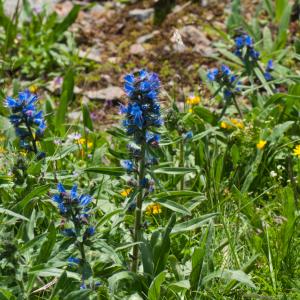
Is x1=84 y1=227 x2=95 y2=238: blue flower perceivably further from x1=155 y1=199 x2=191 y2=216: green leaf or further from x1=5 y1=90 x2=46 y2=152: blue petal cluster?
x1=5 y1=90 x2=46 y2=152: blue petal cluster

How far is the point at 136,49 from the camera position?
6.83 metres

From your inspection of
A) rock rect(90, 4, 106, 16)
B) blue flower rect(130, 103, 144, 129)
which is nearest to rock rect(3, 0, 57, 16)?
rock rect(90, 4, 106, 16)

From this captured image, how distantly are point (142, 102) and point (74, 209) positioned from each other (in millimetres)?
594

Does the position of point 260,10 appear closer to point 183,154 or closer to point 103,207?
point 183,154

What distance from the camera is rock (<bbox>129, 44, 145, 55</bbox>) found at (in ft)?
22.3

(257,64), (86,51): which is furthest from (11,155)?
(86,51)

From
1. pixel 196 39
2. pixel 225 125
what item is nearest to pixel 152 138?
pixel 225 125

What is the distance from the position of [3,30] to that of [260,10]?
8.68 ft

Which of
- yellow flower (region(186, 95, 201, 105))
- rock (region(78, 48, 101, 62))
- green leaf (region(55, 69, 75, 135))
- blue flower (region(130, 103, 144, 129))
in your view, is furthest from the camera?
rock (region(78, 48, 101, 62))

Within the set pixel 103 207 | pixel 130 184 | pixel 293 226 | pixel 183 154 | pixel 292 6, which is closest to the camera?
pixel 130 184

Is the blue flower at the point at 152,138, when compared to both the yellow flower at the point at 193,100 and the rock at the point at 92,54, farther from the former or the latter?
the rock at the point at 92,54

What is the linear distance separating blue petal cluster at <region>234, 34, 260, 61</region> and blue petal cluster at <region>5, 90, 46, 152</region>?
2.05m

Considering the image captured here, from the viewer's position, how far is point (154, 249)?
11.6ft

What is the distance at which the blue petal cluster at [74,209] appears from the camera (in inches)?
120
